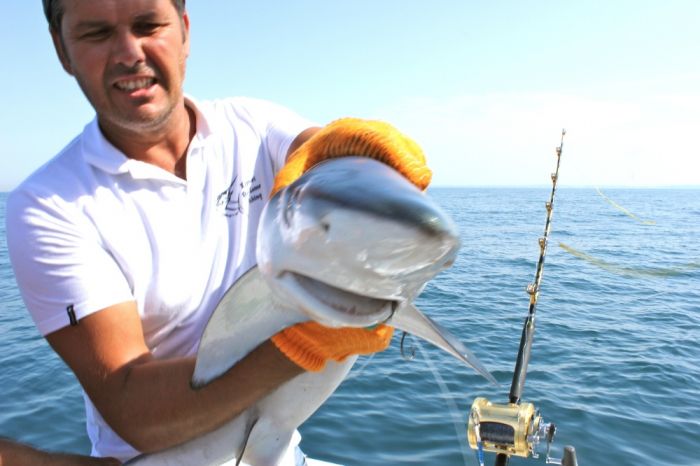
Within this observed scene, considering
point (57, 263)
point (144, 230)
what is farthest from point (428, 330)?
point (57, 263)

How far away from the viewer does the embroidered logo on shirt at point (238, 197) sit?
201cm

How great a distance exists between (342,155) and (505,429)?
2.04 metres

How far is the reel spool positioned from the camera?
9.29 feet

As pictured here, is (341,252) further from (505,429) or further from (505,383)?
(505,383)

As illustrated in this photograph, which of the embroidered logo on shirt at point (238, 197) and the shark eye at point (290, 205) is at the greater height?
the shark eye at point (290, 205)

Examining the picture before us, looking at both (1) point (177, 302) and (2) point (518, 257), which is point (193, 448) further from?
(2) point (518, 257)

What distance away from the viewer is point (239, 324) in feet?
4.98

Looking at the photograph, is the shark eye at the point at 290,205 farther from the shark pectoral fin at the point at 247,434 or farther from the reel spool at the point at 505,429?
the reel spool at the point at 505,429

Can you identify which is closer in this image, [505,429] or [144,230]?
[144,230]

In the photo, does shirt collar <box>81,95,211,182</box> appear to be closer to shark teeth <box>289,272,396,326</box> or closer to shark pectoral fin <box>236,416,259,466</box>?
shark pectoral fin <box>236,416,259,466</box>

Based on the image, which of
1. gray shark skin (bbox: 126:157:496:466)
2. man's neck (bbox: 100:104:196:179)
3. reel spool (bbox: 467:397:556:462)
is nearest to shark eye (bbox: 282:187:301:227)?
gray shark skin (bbox: 126:157:496:466)

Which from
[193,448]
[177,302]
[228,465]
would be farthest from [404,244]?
[228,465]

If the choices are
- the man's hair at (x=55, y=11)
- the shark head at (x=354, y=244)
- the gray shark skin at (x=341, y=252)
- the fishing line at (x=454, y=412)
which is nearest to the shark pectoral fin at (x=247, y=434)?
the gray shark skin at (x=341, y=252)

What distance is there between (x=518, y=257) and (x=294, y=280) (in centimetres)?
1866
